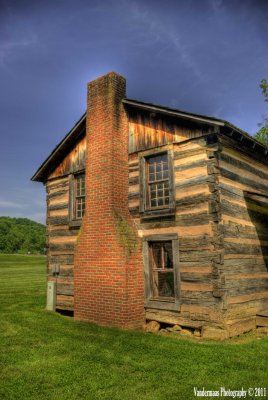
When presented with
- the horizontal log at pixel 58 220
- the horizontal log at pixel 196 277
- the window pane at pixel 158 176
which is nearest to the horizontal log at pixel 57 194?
the horizontal log at pixel 58 220

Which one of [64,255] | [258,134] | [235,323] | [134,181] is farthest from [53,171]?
[258,134]

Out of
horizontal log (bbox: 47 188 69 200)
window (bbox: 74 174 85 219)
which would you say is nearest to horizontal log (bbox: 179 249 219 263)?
window (bbox: 74 174 85 219)

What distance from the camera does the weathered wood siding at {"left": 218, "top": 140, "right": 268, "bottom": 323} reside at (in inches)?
354

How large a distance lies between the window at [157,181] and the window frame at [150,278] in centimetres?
106

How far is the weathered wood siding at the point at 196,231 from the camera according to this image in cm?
868

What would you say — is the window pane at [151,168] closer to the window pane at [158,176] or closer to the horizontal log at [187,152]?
the window pane at [158,176]

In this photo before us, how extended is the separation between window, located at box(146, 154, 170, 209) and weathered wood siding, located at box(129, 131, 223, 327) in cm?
58

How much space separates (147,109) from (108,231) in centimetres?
403

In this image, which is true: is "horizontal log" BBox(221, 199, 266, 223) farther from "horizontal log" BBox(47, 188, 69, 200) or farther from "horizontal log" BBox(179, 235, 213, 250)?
"horizontal log" BBox(47, 188, 69, 200)

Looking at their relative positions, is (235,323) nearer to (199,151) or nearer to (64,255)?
(199,151)

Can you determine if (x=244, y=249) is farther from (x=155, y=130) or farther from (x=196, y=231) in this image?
(x=155, y=130)

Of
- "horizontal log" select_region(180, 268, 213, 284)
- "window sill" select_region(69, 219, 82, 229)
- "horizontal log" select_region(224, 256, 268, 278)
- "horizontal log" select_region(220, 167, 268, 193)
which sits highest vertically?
"horizontal log" select_region(220, 167, 268, 193)

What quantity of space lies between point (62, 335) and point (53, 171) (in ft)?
23.4

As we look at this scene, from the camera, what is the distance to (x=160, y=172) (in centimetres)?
1054
